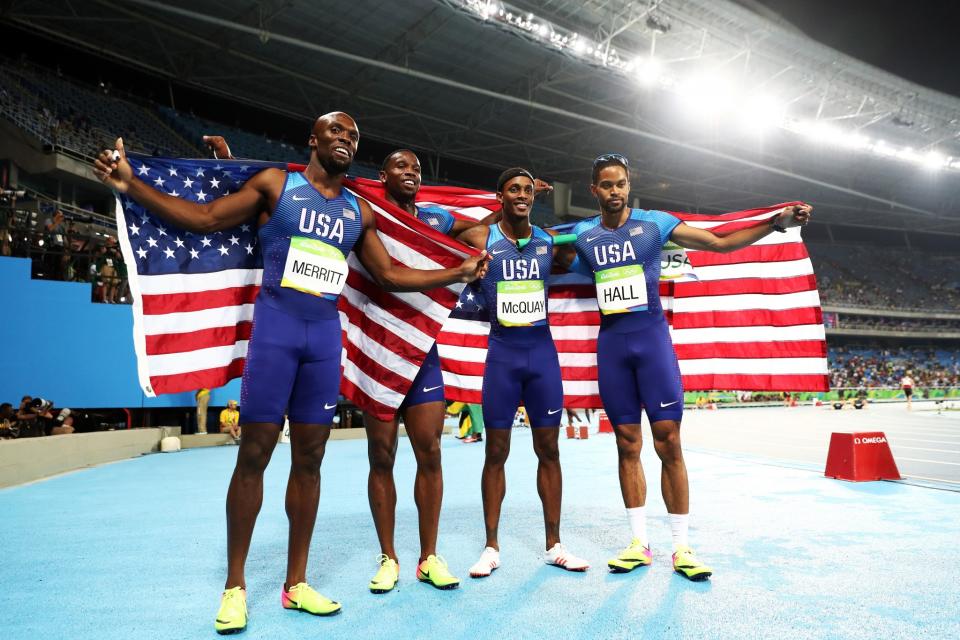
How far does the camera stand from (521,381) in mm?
3816

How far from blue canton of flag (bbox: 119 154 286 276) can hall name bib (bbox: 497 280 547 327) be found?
1490mm

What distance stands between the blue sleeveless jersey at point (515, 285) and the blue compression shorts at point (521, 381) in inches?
2.2

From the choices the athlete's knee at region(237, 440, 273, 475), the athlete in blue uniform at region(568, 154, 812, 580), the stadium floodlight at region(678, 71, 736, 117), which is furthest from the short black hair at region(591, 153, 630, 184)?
the stadium floodlight at region(678, 71, 736, 117)

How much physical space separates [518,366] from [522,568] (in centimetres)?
119

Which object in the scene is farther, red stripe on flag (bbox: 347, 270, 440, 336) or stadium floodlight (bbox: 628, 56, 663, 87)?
stadium floodlight (bbox: 628, 56, 663, 87)

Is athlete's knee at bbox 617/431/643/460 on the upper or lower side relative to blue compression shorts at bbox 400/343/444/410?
lower

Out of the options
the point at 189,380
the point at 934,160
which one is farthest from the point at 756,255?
the point at 934,160

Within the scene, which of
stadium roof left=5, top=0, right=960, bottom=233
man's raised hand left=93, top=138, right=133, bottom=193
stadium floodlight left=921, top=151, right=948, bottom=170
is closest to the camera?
man's raised hand left=93, top=138, right=133, bottom=193

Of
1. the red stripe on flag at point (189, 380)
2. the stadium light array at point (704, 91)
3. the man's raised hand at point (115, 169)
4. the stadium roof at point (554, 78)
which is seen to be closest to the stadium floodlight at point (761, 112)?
the stadium light array at point (704, 91)

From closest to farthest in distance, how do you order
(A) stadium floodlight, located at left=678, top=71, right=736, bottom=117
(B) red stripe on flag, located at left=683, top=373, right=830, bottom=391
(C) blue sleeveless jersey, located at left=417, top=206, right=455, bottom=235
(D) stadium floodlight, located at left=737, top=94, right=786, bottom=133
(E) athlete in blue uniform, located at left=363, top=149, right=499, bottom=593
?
(E) athlete in blue uniform, located at left=363, top=149, right=499, bottom=593
(C) blue sleeveless jersey, located at left=417, top=206, right=455, bottom=235
(B) red stripe on flag, located at left=683, top=373, right=830, bottom=391
(A) stadium floodlight, located at left=678, top=71, right=736, bottom=117
(D) stadium floodlight, located at left=737, top=94, right=786, bottom=133

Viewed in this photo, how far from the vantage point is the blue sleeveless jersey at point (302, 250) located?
2984 mm

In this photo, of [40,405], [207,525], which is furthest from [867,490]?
[40,405]

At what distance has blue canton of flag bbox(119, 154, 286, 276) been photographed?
10.6 ft

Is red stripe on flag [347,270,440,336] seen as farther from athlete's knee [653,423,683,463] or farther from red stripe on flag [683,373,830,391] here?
red stripe on flag [683,373,830,391]
